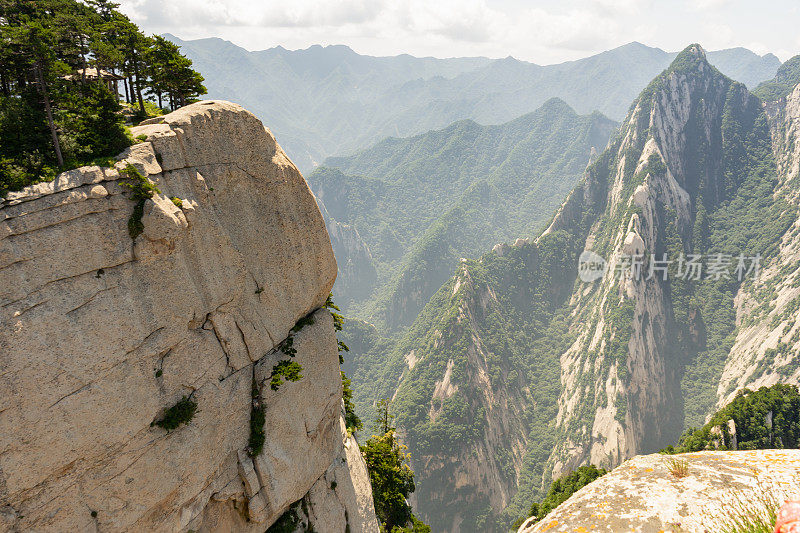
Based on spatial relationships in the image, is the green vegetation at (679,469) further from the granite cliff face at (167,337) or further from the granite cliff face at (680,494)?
the granite cliff face at (167,337)

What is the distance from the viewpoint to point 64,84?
26297mm

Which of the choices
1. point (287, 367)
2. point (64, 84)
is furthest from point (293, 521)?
point (64, 84)

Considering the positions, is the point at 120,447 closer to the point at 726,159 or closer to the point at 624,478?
the point at 624,478

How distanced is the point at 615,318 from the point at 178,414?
137426 mm

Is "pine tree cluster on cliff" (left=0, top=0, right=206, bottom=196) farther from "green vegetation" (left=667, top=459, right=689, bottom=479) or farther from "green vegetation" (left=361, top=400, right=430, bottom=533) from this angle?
"green vegetation" (left=361, top=400, right=430, bottom=533)

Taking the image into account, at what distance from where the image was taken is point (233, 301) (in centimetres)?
2753

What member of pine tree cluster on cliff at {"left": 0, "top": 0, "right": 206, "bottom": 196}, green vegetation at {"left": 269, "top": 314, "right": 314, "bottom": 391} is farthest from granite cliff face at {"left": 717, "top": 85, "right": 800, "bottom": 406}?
pine tree cluster on cliff at {"left": 0, "top": 0, "right": 206, "bottom": 196}

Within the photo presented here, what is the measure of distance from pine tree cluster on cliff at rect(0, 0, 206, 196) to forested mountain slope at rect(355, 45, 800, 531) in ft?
389

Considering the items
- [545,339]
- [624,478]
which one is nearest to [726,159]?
[545,339]

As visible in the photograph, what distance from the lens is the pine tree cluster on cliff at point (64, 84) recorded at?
838 inches

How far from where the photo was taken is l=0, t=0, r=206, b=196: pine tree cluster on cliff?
21.3 m

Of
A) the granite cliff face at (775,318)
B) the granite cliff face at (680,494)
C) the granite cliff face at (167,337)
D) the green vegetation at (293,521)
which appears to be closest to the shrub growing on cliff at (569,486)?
the green vegetation at (293,521)

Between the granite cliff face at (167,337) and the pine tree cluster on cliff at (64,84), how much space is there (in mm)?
1793

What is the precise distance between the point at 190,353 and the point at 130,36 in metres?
25.0
